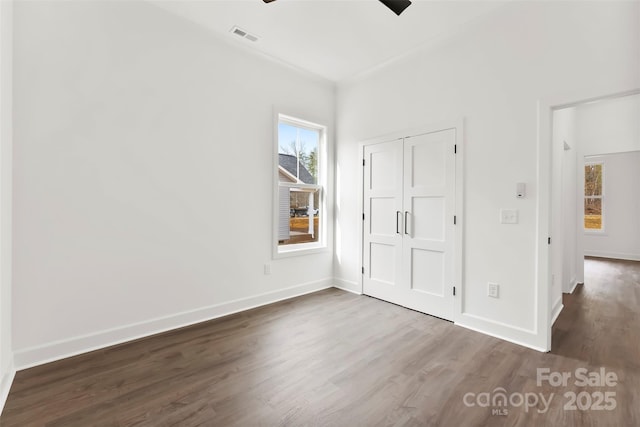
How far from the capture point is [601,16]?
2197mm

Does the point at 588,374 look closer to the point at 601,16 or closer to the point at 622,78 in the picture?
the point at 622,78

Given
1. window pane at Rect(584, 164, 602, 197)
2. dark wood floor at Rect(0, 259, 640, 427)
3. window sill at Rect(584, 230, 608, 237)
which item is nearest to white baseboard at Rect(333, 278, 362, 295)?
dark wood floor at Rect(0, 259, 640, 427)

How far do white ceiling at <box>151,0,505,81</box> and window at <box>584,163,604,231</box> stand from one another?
271 inches

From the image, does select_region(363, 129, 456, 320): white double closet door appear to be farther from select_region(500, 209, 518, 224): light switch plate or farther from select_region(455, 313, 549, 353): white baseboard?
select_region(500, 209, 518, 224): light switch plate

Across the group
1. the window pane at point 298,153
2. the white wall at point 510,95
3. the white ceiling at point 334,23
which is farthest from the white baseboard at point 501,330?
the white ceiling at point 334,23

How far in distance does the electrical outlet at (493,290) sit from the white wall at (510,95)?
1.7 inches

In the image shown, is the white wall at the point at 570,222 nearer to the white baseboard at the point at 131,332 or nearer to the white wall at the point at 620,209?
the white wall at the point at 620,209

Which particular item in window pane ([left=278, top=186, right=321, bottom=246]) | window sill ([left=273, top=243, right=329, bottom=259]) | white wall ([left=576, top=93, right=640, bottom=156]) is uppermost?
white wall ([left=576, top=93, right=640, bottom=156])

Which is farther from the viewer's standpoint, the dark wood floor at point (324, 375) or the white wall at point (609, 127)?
the white wall at point (609, 127)

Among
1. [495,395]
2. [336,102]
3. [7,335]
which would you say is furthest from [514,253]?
[7,335]

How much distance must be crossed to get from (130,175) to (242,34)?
6.19 feet

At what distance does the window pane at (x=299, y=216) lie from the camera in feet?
12.7

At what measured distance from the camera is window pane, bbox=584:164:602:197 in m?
7.05

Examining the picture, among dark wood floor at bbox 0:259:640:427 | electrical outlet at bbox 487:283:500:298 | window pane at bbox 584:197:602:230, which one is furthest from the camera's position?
window pane at bbox 584:197:602:230
